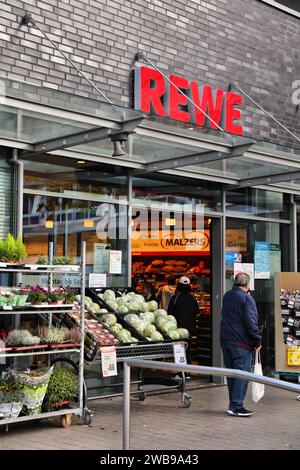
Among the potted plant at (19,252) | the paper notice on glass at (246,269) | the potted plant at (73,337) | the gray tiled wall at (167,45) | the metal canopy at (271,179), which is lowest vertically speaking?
the potted plant at (73,337)

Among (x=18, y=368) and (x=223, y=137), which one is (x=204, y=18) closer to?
(x=223, y=137)

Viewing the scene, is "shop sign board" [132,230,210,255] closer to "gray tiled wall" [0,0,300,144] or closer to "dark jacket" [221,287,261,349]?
"gray tiled wall" [0,0,300,144]

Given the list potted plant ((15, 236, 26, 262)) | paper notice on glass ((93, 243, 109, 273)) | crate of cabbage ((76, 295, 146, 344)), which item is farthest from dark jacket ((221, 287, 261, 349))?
potted plant ((15, 236, 26, 262))

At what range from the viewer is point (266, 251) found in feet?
38.9

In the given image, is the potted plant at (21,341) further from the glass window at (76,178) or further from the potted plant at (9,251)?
the glass window at (76,178)

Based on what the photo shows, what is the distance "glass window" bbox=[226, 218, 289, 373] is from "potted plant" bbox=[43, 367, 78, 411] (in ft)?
13.9

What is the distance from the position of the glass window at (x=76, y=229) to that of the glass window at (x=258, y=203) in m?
2.39

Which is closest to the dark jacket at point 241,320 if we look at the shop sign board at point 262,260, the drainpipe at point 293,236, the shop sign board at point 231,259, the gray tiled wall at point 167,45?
the shop sign board at point 231,259

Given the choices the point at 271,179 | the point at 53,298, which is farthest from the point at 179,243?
the point at 53,298

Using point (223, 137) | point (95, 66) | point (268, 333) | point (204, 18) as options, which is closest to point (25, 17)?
point (95, 66)

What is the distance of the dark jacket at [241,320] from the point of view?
8.04 m

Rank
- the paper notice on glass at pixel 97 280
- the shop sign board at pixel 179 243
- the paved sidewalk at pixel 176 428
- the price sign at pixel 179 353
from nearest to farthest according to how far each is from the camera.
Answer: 1. the paved sidewalk at pixel 176 428
2. the price sign at pixel 179 353
3. the paper notice on glass at pixel 97 280
4. the shop sign board at pixel 179 243

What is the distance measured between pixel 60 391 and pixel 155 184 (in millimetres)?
3806

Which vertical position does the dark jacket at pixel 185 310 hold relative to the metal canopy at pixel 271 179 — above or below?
below
